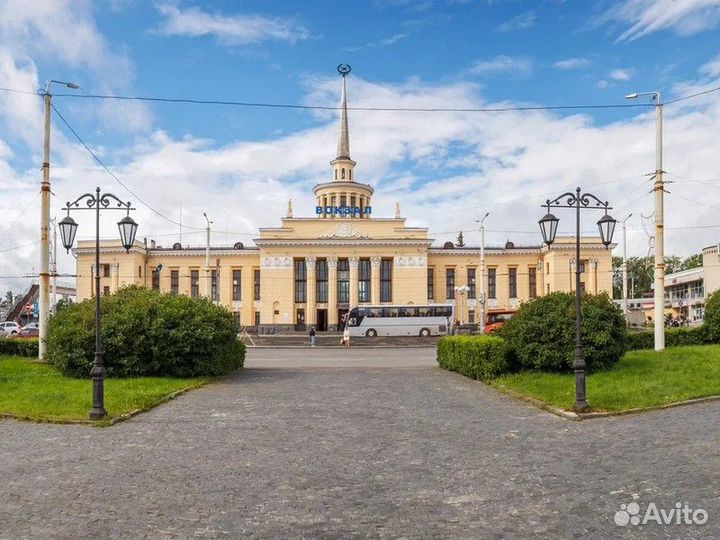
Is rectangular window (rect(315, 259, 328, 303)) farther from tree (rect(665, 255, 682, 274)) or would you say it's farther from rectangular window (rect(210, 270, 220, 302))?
tree (rect(665, 255, 682, 274))

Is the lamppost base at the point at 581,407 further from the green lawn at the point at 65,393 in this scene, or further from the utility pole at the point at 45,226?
the utility pole at the point at 45,226

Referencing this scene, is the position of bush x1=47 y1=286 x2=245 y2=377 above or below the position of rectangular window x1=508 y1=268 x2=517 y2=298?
below

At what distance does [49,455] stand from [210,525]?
406 cm

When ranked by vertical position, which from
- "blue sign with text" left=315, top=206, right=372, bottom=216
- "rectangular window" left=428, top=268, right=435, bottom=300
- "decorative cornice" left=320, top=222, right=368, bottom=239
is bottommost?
"rectangular window" left=428, top=268, right=435, bottom=300

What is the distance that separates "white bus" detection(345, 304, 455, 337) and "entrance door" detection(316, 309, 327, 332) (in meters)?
18.0

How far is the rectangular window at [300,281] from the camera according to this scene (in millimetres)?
71125

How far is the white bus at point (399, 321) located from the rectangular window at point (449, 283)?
69.5 ft

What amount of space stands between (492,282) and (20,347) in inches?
2292

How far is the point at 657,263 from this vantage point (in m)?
21.1

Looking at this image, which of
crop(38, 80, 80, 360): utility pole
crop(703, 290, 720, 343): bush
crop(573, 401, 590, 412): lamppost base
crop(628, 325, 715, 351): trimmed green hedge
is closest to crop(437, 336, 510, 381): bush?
crop(573, 401, 590, 412): lamppost base

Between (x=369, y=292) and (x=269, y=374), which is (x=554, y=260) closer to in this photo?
(x=369, y=292)

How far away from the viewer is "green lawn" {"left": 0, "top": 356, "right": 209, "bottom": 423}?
39.6 feet

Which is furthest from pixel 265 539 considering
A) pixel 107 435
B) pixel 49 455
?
pixel 107 435

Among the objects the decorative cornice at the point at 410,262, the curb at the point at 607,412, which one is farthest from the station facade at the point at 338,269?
the curb at the point at 607,412
